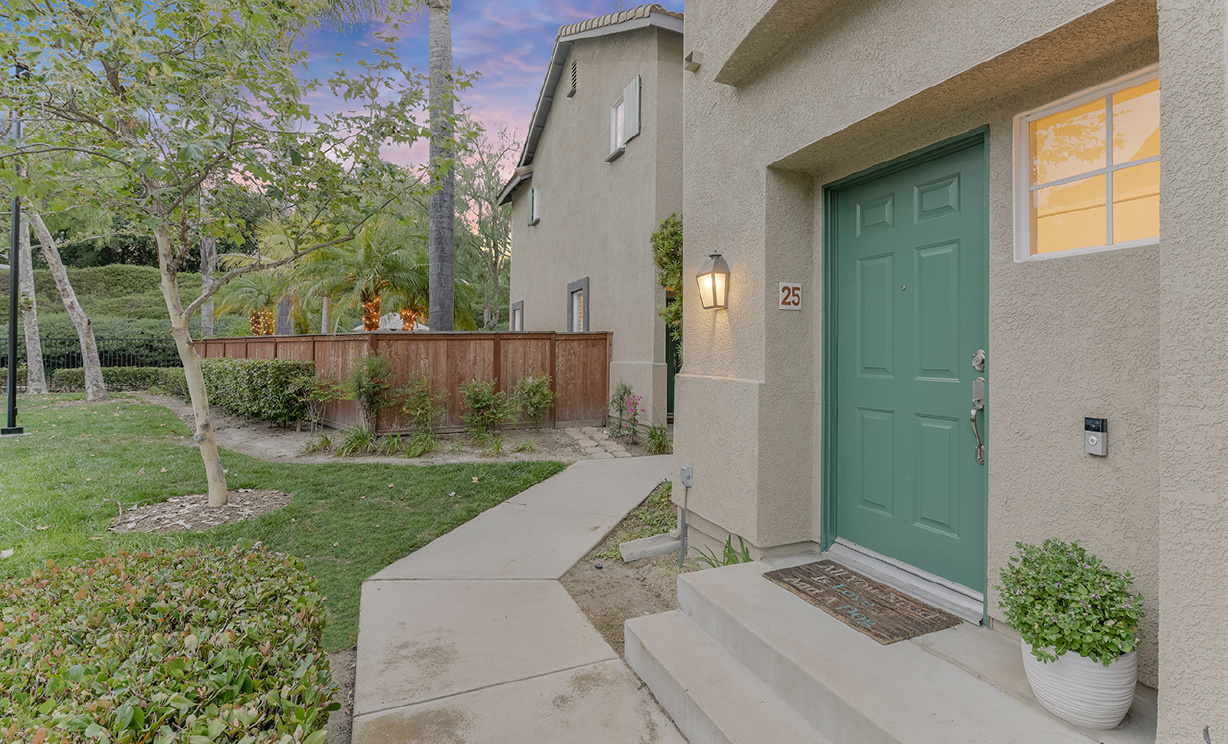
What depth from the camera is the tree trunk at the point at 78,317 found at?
11.0m

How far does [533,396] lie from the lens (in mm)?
9031

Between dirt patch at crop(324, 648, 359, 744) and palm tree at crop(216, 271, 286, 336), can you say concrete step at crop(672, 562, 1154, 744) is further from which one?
palm tree at crop(216, 271, 286, 336)

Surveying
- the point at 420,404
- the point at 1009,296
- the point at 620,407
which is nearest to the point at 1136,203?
the point at 1009,296

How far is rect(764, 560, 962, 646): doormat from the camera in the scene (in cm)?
252

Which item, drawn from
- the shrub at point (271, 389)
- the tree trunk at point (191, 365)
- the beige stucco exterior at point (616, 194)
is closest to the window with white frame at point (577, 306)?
the beige stucco exterior at point (616, 194)

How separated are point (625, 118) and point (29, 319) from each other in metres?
13.8

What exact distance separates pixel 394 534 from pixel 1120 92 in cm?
527

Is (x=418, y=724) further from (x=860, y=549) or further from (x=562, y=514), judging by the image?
(x=562, y=514)

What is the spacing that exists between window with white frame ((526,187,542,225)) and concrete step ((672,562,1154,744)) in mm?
11707

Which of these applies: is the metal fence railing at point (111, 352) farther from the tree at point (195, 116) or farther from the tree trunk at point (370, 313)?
the tree at point (195, 116)

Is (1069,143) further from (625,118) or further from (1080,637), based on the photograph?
(625,118)

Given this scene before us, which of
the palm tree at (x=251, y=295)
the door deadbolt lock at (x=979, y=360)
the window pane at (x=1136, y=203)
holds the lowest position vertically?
the door deadbolt lock at (x=979, y=360)

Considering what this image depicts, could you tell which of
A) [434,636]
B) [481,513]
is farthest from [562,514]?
[434,636]

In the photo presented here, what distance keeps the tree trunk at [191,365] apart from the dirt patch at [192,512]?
0.17 m
